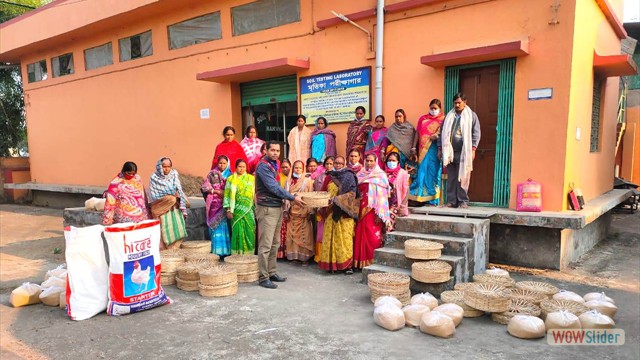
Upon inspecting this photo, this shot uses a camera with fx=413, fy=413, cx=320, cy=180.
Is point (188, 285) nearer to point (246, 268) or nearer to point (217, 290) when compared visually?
point (217, 290)

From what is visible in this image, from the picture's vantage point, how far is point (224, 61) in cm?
868

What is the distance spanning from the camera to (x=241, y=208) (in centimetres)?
566

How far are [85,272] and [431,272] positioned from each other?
3322 mm

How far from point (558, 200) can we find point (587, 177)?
1.69 meters

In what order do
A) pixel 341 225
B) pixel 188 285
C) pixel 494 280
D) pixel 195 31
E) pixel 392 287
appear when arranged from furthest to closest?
pixel 195 31, pixel 341 225, pixel 188 285, pixel 494 280, pixel 392 287

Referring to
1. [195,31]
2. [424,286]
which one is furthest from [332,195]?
[195,31]

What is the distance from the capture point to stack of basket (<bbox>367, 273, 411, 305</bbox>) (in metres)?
4.04

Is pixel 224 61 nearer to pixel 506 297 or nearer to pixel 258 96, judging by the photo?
pixel 258 96

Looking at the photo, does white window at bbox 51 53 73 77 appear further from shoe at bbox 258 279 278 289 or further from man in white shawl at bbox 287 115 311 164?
shoe at bbox 258 279 278 289

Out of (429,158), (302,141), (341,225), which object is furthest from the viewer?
(302,141)

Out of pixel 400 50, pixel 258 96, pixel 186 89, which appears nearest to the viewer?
pixel 400 50

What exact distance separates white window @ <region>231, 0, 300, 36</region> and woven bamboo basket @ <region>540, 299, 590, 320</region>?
616cm

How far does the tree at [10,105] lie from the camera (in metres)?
15.6

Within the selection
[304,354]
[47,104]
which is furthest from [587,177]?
[47,104]
